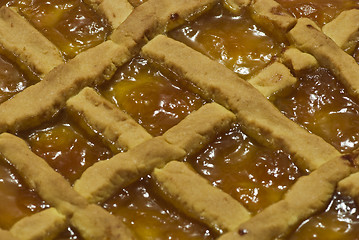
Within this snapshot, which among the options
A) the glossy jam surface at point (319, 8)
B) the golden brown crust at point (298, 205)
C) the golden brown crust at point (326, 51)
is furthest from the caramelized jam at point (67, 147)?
the glossy jam surface at point (319, 8)

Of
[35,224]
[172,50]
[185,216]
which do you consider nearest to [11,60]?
[172,50]

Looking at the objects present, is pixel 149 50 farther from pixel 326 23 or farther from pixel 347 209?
pixel 347 209

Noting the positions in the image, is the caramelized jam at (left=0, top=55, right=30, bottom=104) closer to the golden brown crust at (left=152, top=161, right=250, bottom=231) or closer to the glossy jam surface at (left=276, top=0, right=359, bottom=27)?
the golden brown crust at (left=152, top=161, right=250, bottom=231)

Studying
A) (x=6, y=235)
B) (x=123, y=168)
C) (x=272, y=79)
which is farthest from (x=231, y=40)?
(x=6, y=235)

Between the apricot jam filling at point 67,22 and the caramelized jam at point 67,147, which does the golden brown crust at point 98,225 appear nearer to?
the caramelized jam at point 67,147

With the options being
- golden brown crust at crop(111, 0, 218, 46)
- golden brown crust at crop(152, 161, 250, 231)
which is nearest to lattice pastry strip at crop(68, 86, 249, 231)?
golden brown crust at crop(152, 161, 250, 231)

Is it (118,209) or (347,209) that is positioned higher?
(118,209)
